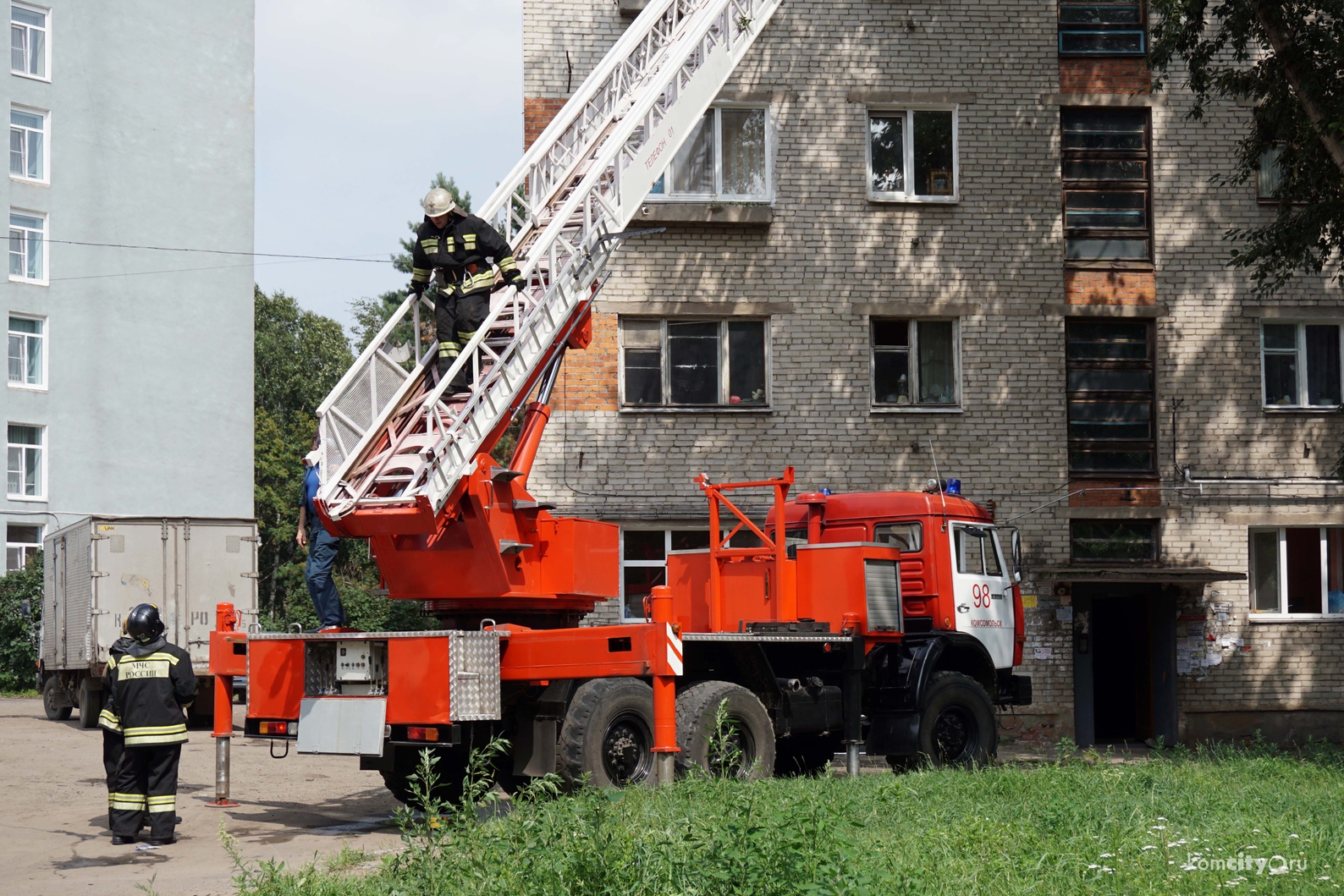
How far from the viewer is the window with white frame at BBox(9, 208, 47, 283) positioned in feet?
118

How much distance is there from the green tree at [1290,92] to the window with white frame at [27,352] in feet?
95.3

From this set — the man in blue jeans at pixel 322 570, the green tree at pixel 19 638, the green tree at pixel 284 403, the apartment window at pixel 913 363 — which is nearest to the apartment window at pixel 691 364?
the apartment window at pixel 913 363

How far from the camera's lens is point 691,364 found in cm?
1933

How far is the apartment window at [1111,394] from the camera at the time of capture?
65.7 feet

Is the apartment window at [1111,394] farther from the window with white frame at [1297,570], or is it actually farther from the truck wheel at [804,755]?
the truck wheel at [804,755]

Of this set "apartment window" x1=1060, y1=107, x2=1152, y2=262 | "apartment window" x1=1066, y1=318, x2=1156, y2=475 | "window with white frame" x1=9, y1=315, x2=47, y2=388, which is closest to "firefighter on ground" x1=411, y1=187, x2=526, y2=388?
"apartment window" x1=1066, y1=318, x2=1156, y2=475

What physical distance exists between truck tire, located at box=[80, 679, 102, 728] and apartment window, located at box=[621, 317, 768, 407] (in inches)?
Answer: 324

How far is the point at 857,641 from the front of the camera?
12156mm

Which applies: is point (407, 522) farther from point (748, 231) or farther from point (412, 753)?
point (748, 231)

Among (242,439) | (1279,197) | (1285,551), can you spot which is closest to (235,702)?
(1279,197)

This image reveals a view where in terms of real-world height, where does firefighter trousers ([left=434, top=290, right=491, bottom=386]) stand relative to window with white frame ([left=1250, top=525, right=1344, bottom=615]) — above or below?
above

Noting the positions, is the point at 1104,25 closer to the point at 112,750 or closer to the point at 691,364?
the point at 691,364

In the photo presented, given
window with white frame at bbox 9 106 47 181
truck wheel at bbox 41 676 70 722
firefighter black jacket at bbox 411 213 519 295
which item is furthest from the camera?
window with white frame at bbox 9 106 47 181

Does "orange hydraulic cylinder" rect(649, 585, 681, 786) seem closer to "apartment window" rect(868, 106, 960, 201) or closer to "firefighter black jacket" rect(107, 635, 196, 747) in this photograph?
"firefighter black jacket" rect(107, 635, 196, 747)
